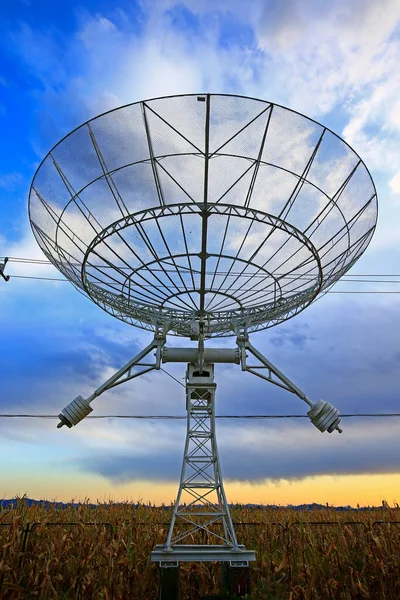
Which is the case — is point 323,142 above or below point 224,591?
above

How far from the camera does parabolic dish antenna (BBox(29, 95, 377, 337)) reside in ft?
52.4

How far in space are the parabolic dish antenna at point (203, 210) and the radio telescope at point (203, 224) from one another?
0.05 m

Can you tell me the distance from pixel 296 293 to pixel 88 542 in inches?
486

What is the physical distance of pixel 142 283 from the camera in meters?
20.1

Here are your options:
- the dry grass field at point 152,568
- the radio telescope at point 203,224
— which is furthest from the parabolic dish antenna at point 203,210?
the dry grass field at point 152,568

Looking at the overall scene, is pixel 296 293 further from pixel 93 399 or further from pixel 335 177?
pixel 93 399

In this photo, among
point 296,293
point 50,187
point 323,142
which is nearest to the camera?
point 323,142

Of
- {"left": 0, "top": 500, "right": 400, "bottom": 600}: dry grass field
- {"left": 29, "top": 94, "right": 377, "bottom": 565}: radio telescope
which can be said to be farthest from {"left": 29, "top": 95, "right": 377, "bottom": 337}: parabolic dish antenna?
{"left": 0, "top": 500, "right": 400, "bottom": 600}: dry grass field

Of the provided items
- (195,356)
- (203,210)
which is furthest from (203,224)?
(195,356)

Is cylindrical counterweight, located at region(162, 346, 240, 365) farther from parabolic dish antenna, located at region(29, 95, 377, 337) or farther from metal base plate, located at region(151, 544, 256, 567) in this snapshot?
metal base plate, located at region(151, 544, 256, 567)

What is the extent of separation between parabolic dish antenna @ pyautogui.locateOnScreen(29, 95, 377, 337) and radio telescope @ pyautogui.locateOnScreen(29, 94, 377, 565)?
5 centimetres

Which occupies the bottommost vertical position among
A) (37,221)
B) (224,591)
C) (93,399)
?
(224,591)

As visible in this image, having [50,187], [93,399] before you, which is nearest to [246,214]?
[50,187]

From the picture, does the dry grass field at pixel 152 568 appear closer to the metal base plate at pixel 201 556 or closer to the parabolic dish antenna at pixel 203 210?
the metal base plate at pixel 201 556
